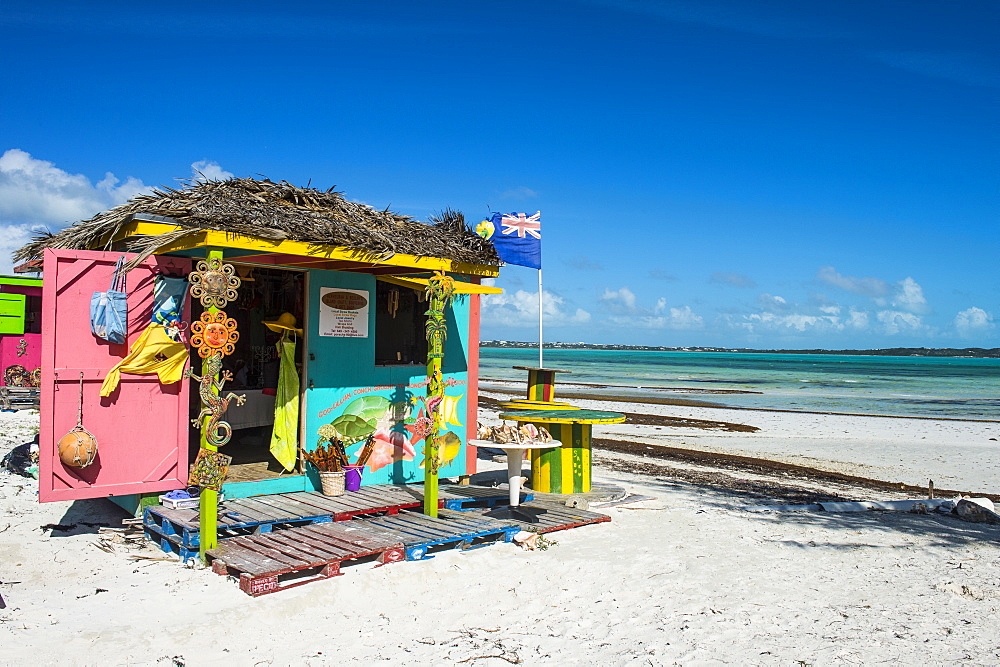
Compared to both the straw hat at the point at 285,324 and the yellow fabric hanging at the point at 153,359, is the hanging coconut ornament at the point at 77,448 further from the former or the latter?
the straw hat at the point at 285,324

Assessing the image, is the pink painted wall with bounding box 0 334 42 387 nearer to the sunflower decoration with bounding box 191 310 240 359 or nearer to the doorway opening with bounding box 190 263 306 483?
the doorway opening with bounding box 190 263 306 483

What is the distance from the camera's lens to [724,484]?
1148 cm

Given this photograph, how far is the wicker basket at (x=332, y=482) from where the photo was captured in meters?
7.84

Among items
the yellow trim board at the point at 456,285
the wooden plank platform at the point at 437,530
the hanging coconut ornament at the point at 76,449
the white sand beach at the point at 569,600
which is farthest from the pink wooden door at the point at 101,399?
the yellow trim board at the point at 456,285

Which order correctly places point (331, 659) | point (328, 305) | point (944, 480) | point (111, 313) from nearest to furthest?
point (331, 659) < point (111, 313) < point (328, 305) < point (944, 480)

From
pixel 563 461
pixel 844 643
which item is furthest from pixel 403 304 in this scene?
pixel 844 643

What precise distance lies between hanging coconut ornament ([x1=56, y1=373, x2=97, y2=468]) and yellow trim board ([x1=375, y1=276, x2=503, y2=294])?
3.36 m

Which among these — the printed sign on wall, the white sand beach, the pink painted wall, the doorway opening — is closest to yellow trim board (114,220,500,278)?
the printed sign on wall

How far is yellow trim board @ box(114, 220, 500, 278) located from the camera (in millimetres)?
6059

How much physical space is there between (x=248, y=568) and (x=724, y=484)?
26.0ft

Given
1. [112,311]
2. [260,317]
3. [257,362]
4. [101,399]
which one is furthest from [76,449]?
[257,362]

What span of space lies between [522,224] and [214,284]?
4616 mm

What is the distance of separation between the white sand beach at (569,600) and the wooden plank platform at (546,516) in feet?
0.61

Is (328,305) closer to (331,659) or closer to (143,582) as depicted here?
(143,582)
